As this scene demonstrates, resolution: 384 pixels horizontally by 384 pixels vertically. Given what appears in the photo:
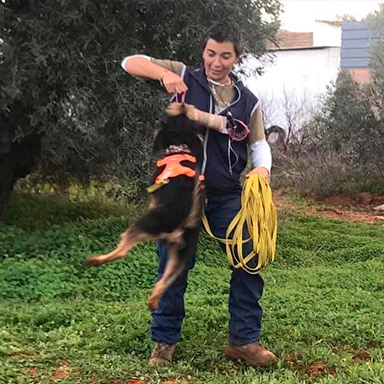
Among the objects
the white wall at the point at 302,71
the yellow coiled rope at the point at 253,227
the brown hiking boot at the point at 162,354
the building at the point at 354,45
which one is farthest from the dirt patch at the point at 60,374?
the white wall at the point at 302,71

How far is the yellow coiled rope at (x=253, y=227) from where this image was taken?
12.7ft

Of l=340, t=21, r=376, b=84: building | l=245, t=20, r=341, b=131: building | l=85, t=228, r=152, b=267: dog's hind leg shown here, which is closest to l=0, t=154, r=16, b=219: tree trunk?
l=85, t=228, r=152, b=267: dog's hind leg

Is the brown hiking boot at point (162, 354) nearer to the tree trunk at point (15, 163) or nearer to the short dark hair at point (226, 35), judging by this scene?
the short dark hair at point (226, 35)

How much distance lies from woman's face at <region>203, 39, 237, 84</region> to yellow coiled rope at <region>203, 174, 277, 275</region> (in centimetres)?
61

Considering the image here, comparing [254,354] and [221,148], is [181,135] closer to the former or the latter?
[221,148]

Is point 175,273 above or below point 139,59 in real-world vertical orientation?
below

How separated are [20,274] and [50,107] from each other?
188 cm

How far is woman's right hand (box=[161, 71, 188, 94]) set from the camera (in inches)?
146

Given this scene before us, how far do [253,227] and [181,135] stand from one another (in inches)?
26.6

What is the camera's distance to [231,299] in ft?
13.4

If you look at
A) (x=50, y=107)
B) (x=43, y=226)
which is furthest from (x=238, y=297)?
(x=43, y=226)

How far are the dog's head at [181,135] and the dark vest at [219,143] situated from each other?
148 millimetres

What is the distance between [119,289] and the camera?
254 inches

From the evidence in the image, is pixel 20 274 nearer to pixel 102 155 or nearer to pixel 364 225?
pixel 102 155
